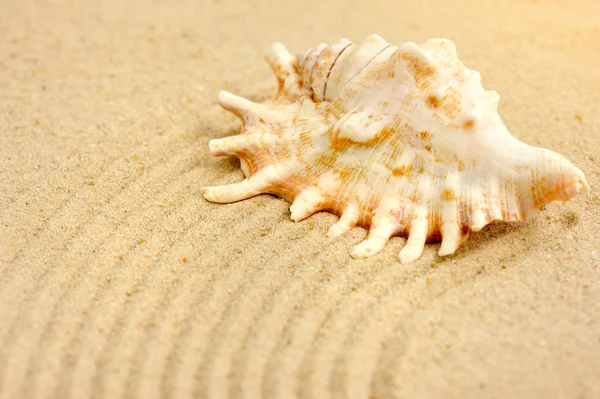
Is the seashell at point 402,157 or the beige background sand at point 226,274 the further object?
the seashell at point 402,157

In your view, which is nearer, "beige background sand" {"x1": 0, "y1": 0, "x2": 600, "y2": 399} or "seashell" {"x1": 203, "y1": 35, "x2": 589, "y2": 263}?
"beige background sand" {"x1": 0, "y1": 0, "x2": 600, "y2": 399}

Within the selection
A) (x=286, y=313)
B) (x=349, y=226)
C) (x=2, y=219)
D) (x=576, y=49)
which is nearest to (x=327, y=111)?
(x=349, y=226)

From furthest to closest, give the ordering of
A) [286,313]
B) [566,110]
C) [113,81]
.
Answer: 1. [113,81]
2. [566,110]
3. [286,313]

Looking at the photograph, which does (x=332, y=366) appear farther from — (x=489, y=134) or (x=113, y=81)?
(x=113, y=81)
